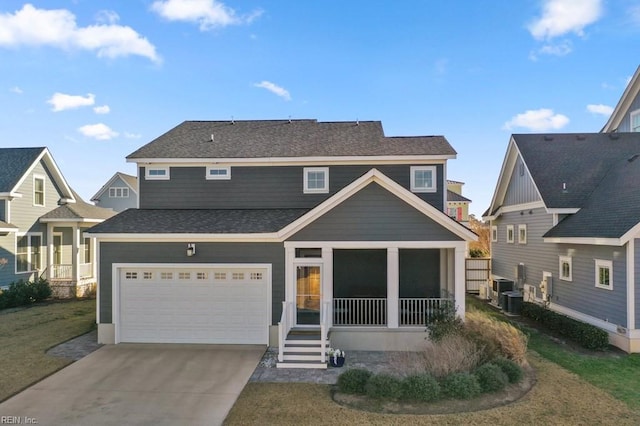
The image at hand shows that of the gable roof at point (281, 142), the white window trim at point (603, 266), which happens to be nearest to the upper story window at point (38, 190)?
the gable roof at point (281, 142)

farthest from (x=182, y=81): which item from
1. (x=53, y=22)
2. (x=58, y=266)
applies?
(x=58, y=266)

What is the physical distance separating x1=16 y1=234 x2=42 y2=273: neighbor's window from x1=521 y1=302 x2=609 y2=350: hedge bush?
22794mm

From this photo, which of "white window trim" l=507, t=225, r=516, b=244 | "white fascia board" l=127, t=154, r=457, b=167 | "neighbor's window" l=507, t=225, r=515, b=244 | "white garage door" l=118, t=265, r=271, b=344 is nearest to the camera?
"white garage door" l=118, t=265, r=271, b=344

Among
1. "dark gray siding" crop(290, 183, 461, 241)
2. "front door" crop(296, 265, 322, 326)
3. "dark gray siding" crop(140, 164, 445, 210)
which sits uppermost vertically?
"dark gray siding" crop(140, 164, 445, 210)

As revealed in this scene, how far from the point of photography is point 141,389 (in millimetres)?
8102

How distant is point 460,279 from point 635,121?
46.5ft

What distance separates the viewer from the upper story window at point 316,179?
13.6 meters

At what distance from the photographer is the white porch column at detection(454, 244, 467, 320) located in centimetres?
1063

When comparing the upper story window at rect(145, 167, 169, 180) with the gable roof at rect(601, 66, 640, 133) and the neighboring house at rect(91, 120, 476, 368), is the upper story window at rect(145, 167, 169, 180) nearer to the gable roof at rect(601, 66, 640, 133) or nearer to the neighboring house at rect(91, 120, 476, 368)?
the neighboring house at rect(91, 120, 476, 368)

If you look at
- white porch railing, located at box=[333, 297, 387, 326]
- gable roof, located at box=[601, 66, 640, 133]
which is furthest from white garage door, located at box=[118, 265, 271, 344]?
gable roof, located at box=[601, 66, 640, 133]

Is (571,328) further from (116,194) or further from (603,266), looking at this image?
(116,194)

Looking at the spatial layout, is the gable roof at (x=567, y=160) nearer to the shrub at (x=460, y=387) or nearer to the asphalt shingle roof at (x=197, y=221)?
the shrub at (x=460, y=387)

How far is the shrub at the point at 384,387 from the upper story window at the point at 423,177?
749 centimetres

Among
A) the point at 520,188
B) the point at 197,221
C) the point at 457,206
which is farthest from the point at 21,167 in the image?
the point at 457,206
